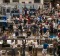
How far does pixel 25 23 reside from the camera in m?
38.4

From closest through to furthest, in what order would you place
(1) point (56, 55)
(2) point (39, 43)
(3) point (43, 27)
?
(1) point (56, 55), (2) point (39, 43), (3) point (43, 27)

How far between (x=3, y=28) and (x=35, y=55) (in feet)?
33.6

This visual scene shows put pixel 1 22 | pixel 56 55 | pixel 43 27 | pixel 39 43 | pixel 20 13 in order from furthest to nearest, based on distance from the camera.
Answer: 1. pixel 20 13
2. pixel 1 22
3. pixel 43 27
4. pixel 39 43
5. pixel 56 55

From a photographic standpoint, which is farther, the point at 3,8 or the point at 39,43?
the point at 3,8

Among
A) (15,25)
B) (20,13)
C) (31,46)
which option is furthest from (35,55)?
(20,13)

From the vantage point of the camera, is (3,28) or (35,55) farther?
(3,28)

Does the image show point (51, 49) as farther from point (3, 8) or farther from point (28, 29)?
point (3, 8)

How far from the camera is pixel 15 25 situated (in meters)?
36.8

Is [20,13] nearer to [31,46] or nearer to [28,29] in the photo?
[28,29]

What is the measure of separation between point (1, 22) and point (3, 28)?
219cm

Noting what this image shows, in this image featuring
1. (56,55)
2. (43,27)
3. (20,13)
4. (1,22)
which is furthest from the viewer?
A: (20,13)

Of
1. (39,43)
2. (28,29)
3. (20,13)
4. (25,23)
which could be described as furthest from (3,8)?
(39,43)

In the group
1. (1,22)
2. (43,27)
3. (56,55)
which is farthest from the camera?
(1,22)

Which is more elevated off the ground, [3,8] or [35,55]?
[3,8]
